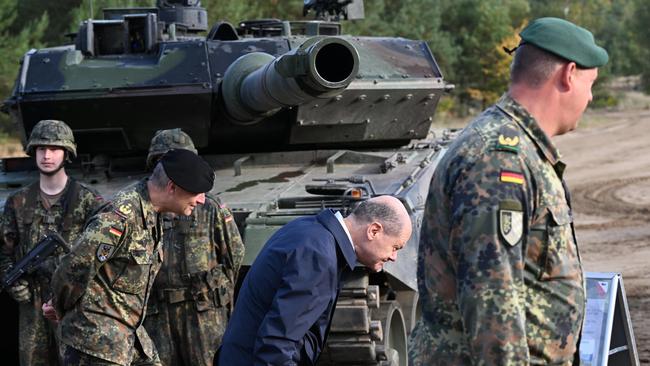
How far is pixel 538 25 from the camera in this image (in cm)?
342

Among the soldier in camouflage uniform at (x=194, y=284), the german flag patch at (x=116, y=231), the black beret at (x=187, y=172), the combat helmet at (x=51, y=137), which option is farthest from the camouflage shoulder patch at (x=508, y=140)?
the combat helmet at (x=51, y=137)

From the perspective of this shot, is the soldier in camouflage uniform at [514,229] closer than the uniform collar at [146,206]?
Yes

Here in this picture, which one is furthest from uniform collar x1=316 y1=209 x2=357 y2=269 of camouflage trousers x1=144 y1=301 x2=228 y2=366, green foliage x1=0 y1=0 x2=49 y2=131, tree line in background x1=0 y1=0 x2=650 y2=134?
green foliage x1=0 y1=0 x2=49 y2=131

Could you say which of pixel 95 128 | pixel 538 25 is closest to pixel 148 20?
pixel 95 128

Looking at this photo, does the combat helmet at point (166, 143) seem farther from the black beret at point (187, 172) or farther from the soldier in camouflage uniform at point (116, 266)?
the black beret at point (187, 172)

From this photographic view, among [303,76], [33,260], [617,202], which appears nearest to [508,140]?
[303,76]

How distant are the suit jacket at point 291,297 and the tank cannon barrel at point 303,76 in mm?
2587

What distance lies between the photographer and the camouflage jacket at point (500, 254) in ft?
10.5

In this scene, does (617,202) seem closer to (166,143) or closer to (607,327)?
(607,327)

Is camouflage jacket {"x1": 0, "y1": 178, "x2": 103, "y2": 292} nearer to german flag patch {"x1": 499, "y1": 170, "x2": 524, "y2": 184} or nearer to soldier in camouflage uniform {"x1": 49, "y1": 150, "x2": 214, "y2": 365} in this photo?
soldier in camouflage uniform {"x1": 49, "y1": 150, "x2": 214, "y2": 365}

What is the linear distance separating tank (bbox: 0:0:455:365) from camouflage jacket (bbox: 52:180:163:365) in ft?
5.35

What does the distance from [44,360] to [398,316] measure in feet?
7.47

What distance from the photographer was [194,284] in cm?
683

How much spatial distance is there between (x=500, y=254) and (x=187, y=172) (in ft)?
7.62
